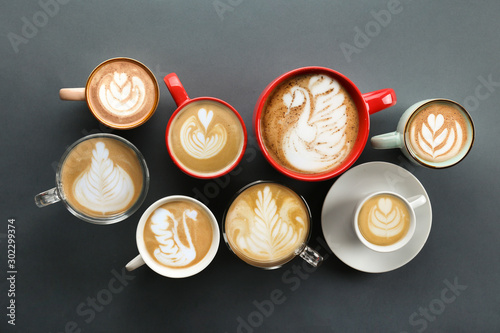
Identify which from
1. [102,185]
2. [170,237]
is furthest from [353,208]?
[102,185]

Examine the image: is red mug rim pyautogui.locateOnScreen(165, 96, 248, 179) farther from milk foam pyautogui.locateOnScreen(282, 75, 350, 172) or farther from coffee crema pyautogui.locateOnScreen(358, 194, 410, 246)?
coffee crema pyautogui.locateOnScreen(358, 194, 410, 246)

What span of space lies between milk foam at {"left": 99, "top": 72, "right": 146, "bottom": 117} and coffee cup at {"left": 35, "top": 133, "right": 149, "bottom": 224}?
0.37 feet

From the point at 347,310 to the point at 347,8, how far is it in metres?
1.34

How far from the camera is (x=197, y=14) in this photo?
1.57 meters

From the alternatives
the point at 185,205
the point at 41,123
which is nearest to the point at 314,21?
the point at 185,205

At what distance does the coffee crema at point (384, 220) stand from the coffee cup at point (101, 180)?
2.82ft

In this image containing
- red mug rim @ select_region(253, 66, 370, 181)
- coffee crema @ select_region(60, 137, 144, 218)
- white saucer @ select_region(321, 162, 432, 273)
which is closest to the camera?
red mug rim @ select_region(253, 66, 370, 181)

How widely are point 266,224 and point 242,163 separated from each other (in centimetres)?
29

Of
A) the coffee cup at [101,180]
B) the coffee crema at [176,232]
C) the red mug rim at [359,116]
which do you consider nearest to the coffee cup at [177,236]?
the coffee crema at [176,232]

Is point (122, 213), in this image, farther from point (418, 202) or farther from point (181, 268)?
point (418, 202)

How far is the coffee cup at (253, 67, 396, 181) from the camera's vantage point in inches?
53.0

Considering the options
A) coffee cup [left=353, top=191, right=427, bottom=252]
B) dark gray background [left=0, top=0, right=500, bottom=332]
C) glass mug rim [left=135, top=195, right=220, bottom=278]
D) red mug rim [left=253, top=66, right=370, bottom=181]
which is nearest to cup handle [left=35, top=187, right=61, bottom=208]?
dark gray background [left=0, top=0, right=500, bottom=332]

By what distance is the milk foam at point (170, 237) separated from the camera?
1.43 metres

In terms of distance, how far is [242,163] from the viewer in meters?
1.58
